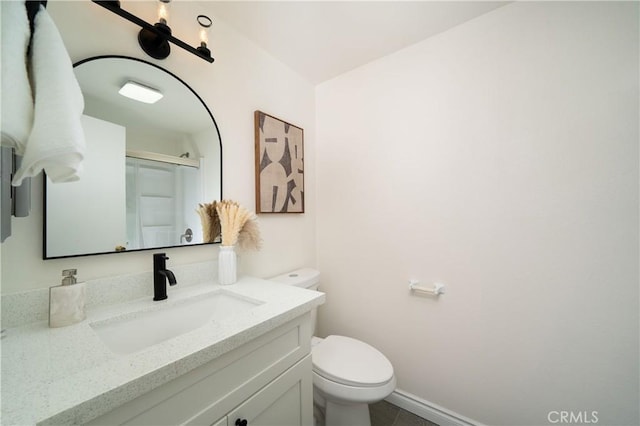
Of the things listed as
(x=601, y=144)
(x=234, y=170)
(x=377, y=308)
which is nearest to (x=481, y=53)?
(x=601, y=144)

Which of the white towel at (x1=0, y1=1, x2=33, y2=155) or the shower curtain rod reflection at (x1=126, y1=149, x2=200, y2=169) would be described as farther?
the shower curtain rod reflection at (x1=126, y1=149, x2=200, y2=169)

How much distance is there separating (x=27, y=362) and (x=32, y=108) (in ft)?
1.85

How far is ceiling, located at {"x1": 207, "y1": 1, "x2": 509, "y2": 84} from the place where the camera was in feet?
3.81

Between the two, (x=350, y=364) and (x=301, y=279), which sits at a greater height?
(x=301, y=279)

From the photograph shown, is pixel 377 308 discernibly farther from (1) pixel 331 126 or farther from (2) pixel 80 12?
(2) pixel 80 12

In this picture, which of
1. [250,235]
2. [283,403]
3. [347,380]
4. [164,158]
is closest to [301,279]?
[250,235]

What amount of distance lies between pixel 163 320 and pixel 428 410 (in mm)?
1517

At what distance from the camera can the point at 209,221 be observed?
1130mm

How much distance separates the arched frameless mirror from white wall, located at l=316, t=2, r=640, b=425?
103cm

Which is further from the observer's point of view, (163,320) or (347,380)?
(347,380)

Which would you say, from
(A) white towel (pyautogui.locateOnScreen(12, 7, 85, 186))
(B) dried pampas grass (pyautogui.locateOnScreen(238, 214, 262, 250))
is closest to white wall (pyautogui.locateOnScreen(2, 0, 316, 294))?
(B) dried pampas grass (pyautogui.locateOnScreen(238, 214, 262, 250))

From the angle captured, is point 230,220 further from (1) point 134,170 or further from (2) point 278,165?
(2) point 278,165

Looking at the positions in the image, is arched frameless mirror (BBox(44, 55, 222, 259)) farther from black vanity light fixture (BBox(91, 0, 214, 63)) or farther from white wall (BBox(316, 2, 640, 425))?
white wall (BBox(316, 2, 640, 425))

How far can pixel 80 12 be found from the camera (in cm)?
80
